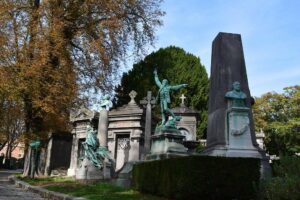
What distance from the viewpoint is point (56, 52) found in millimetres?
17594

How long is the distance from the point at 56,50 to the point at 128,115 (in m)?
6.08

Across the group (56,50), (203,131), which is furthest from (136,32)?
(203,131)

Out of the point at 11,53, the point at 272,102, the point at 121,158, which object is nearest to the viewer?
the point at 11,53

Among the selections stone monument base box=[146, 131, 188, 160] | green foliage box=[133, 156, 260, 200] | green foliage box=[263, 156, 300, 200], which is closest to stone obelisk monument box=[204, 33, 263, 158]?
stone monument base box=[146, 131, 188, 160]

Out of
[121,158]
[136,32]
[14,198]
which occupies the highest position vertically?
[136,32]

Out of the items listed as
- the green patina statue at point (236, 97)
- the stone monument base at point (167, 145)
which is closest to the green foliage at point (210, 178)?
the green patina statue at point (236, 97)

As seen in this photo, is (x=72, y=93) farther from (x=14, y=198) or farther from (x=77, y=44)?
(x=14, y=198)

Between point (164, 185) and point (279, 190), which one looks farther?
point (164, 185)

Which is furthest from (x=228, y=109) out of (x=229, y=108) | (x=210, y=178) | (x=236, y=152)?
(x=210, y=178)

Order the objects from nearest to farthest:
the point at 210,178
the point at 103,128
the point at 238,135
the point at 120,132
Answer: the point at 210,178 → the point at 238,135 → the point at 103,128 → the point at 120,132

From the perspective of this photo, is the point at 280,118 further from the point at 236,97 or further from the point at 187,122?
the point at 236,97

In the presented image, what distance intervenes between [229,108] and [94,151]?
273 inches

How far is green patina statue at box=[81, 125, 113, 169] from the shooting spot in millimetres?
15953

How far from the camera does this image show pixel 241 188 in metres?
8.01
